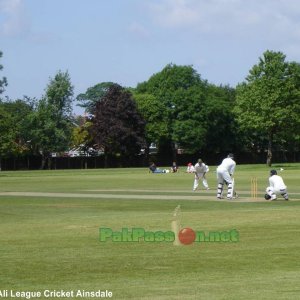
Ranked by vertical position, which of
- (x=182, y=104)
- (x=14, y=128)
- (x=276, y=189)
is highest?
(x=182, y=104)

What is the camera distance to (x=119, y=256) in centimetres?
1580

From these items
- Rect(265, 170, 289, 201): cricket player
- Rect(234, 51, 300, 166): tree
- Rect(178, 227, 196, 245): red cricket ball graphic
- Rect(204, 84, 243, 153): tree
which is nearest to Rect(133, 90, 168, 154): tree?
Rect(204, 84, 243, 153): tree

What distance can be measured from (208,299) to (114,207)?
61.9ft

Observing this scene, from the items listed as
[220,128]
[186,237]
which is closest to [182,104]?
[220,128]

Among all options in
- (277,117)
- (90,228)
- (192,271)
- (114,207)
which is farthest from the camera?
(277,117)

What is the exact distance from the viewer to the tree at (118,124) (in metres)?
116

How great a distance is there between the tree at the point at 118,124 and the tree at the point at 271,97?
66.9ft

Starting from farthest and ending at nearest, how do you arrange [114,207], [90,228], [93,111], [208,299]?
[93,111] → [114,207] → [90,228] → [208,299]

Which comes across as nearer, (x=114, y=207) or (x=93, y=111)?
(x=114, y=207)

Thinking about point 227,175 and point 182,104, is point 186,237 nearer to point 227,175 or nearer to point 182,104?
point 227,175

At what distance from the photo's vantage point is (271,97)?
317 ft

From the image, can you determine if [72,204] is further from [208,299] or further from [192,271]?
[208,299]

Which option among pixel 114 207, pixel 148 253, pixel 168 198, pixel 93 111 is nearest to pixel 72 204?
pixel 114 207

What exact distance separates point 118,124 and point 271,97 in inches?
1052
